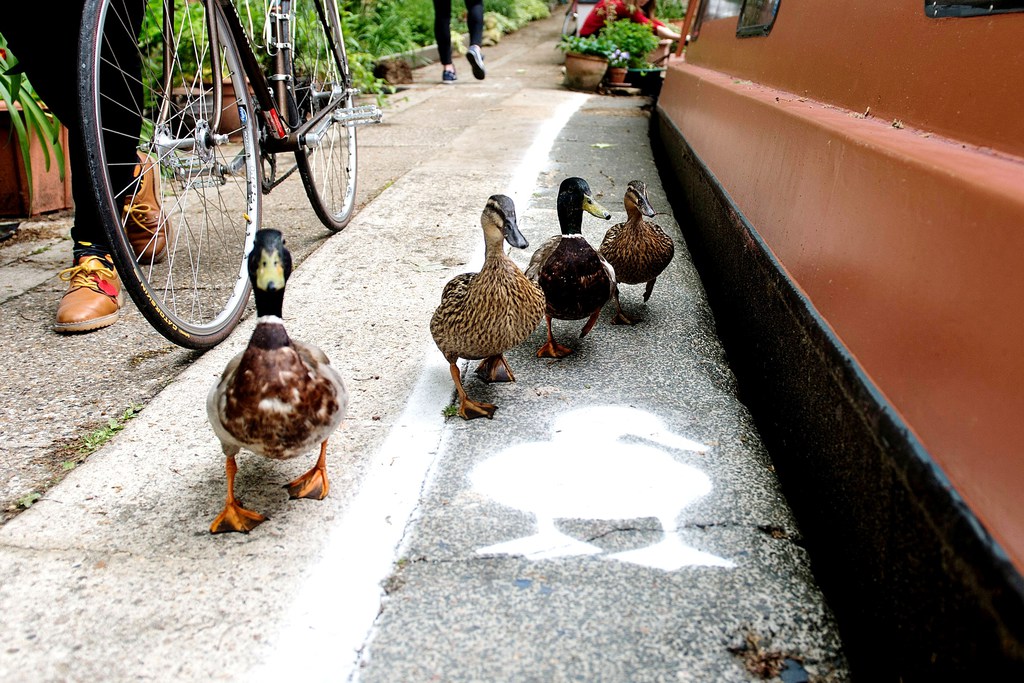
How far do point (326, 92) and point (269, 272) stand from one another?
280 cm

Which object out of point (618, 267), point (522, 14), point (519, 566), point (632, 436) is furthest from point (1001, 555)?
point (522, 14)

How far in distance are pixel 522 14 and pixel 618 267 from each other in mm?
19511

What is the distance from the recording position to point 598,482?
7.36ft

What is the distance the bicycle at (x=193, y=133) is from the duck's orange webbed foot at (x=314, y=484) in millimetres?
872

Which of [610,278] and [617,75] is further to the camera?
[617,75]

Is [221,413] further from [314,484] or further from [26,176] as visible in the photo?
[26,176]

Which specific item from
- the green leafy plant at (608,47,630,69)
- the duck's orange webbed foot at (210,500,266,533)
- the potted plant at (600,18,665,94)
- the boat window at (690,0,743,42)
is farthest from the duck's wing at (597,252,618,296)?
the green leafy plant at (608,47,630,69)

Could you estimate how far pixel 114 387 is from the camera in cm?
292

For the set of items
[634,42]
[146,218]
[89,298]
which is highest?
[634,42]

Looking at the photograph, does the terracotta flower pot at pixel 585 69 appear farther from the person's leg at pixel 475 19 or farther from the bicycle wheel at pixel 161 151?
the bicycle wheel at pixel 161 151

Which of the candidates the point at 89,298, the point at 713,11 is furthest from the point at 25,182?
the point at 713,11

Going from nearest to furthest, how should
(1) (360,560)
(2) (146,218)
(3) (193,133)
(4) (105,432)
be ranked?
(1) (360,560)
(4) (105,432)
(3) (193,133)
(2) (146,218)

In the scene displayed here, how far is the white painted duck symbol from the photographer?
195cm

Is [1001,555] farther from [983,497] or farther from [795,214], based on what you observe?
[795,214]
